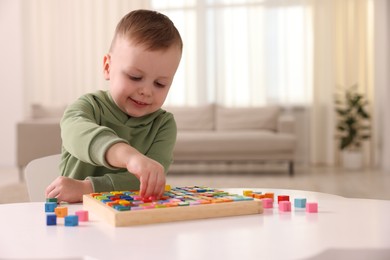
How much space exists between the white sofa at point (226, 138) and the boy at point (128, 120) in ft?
15.0

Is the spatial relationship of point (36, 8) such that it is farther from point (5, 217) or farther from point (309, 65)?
point (5, 217)

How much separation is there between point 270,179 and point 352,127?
171cm

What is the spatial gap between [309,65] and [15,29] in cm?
433

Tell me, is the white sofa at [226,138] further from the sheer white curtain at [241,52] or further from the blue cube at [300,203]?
the blue cube at [300,203]

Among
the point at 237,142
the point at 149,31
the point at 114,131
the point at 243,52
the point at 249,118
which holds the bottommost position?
the point at 237,142

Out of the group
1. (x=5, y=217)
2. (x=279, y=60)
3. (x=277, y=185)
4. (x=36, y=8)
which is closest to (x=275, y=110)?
(x=279, y=60)

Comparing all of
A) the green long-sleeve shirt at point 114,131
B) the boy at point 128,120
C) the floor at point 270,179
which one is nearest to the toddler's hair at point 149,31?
the boy at point 128,120

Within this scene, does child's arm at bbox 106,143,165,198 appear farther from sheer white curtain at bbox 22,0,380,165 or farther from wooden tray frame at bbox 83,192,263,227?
sheer white curtain at bbox 22,0,380,165

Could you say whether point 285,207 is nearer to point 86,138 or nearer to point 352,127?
point 86,138

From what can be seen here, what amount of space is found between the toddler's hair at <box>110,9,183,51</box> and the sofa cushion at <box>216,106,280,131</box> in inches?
234

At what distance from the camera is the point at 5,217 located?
2.88 feet

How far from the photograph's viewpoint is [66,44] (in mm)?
8094

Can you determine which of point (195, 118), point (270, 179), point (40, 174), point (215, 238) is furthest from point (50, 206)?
point (195, 118)

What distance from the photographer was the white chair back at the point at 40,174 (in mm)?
1441
